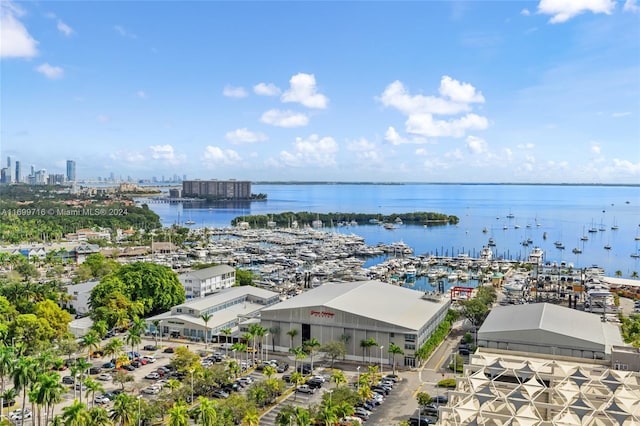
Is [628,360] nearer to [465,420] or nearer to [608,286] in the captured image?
[465,420]

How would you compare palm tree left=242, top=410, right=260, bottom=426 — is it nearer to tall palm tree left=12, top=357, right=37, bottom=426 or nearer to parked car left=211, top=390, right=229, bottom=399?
parked car left=211, top=390, right=229, bottom=399

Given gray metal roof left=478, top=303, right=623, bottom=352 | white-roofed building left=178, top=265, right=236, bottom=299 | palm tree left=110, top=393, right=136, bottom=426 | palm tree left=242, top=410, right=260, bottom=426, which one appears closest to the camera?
palm tree left=110, top=393, right=136, bottom=426

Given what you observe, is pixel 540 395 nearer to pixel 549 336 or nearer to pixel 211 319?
pixel 549 336

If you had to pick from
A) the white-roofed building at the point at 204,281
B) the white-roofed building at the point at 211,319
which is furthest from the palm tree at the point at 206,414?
the white-roofed building at the point at 204,281

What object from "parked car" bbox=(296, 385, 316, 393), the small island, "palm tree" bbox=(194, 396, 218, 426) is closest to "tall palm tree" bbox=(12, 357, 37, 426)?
"palm tree" bbox=(194, 396, 218, 426)

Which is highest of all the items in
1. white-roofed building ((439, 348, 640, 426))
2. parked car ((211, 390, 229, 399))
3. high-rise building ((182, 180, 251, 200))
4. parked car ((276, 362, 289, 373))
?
high-rise building ((182, 180, 251, 200))

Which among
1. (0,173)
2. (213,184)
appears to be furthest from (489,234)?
(0,173)

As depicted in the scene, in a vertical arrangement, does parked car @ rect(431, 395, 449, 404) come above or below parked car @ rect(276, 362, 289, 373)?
above

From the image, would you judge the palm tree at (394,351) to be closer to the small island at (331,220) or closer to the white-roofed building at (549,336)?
the white-roofed building at (549,336)
